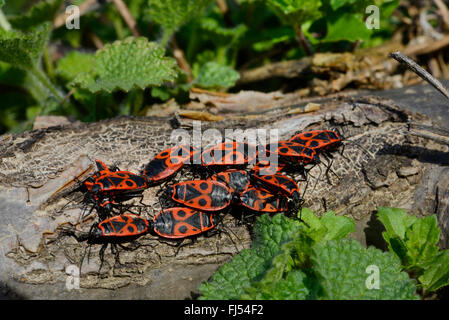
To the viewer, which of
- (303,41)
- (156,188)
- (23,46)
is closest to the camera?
(156,188)

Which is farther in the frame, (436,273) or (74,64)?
(74,64)

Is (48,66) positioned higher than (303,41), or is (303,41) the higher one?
(303,41)

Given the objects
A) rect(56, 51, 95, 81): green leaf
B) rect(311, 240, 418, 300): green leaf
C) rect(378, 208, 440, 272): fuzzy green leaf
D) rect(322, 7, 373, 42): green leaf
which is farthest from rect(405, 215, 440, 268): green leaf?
rect(56, 51, 95, 81): green leaf

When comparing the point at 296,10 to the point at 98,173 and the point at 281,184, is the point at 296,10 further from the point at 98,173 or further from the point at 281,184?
the point at 98,173

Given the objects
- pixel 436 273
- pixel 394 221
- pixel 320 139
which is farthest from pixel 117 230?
pixel 436 273

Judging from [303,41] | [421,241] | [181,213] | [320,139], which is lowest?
[421,241]

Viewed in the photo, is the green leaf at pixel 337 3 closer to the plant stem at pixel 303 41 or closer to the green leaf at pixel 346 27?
the green leaf at pixel 346 27

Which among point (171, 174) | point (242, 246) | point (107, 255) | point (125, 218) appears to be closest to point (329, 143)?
point (242, 246)
